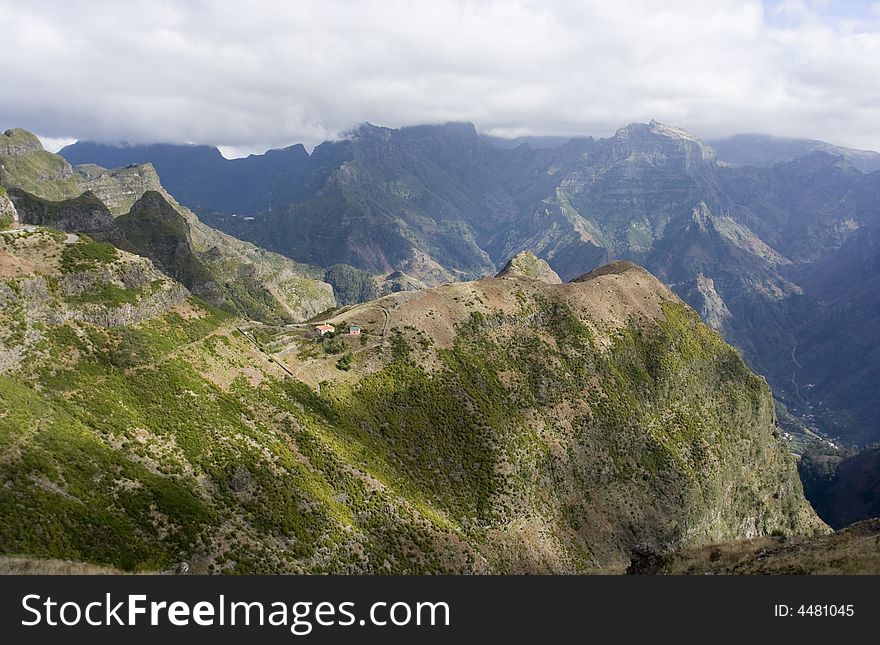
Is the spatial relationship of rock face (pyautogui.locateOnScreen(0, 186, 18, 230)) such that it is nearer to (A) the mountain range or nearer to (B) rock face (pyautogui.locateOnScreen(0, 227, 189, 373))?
(A) the mountain range

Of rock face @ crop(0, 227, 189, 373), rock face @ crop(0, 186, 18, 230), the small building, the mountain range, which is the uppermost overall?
rock face @ crop(0, 186, 18, 230)

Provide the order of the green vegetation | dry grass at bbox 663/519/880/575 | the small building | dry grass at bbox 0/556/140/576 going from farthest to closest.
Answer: the small building → the green vegetation → dry grass at bbox 0/556/140/576 → dry grass at bbox 663/519/880/575

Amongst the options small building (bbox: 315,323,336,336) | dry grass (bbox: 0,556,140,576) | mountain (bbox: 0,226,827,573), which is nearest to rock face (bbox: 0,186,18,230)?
mountain (bbox: 0,226,827,573)

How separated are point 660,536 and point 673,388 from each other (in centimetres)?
4627

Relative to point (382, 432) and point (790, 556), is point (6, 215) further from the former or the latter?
point (790, 556)

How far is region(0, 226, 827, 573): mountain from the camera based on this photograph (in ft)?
207

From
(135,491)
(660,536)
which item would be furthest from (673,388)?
A: (135,491)

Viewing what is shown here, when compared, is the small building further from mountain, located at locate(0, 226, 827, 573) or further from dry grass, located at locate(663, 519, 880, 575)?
dry grass, located at locate(663, 519, 880, 575)

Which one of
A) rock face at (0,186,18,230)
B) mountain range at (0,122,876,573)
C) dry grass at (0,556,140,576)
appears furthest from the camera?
rock face at (0,186,18,230)

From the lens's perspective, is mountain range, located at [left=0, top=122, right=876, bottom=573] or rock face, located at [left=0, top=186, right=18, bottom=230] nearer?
mountain range, located at [left=0, top=122, right=876, bottom=573]

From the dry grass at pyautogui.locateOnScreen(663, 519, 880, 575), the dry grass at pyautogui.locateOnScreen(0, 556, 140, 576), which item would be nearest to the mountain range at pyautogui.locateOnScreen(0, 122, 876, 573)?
the dry grass at pyautogui.locateOnScreen(663, 519, 880, 575)

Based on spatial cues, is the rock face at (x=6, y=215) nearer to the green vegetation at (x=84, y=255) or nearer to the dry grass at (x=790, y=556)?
the green vegetation at (x=84, y=255)

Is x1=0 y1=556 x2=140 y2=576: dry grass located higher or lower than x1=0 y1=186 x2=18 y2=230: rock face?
lower

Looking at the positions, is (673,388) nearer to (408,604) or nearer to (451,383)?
(451,383)
